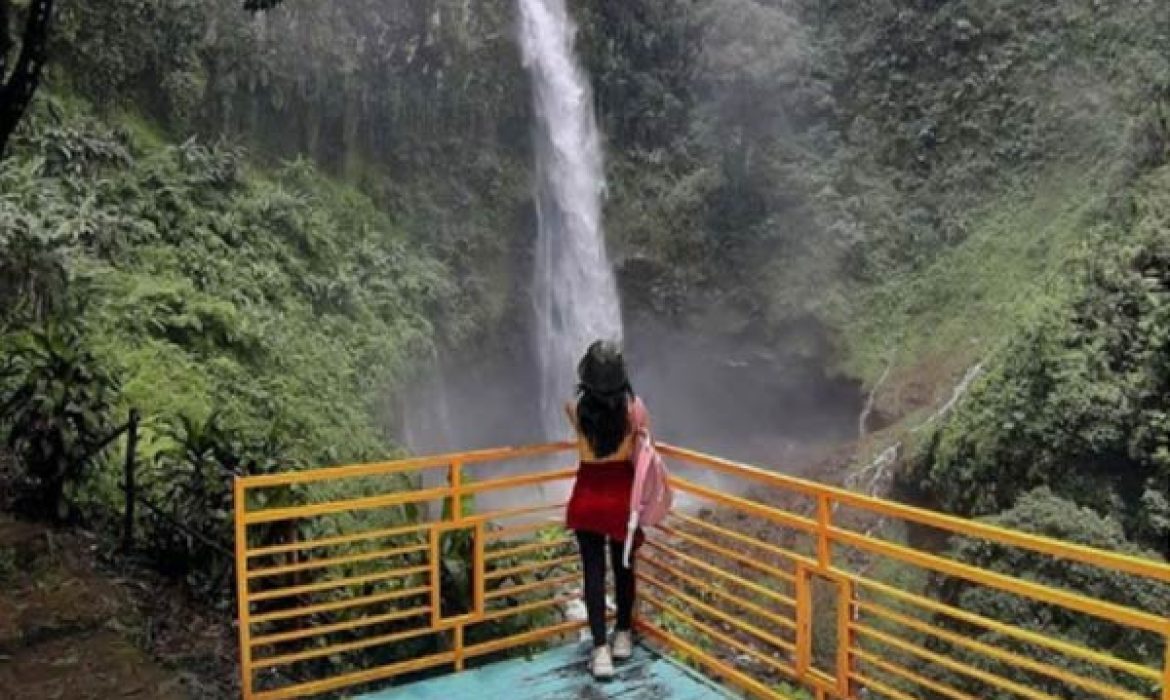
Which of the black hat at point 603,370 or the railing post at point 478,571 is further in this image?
the railing post at point 478,571

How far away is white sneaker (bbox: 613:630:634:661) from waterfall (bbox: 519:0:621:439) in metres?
14.3

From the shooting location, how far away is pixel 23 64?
370cm

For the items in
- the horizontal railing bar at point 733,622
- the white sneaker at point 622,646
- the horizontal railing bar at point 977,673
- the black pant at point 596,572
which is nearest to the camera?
the horizontal railing bar at point 977,673

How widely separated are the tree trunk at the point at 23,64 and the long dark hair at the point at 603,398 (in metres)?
2.38

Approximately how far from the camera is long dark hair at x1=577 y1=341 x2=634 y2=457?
3.88m

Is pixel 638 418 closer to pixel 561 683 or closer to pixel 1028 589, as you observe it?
pixel 561 683

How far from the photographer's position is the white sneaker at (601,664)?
161 inches

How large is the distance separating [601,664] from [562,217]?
15.5m

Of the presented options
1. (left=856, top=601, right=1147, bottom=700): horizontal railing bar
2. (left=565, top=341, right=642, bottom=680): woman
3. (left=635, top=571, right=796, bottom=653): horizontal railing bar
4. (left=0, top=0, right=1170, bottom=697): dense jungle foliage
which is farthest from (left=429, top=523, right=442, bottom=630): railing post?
(left=0, top=0, right=1170, bottom=697): dense jungle foliage

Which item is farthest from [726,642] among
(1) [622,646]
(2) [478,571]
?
(2) [478,571]

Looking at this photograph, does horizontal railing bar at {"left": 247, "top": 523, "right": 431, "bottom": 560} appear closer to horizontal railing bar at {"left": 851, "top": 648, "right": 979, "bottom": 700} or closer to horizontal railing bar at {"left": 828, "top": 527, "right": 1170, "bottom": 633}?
horizontal railing bar at {"left": 828, "top": 527, "right": 1170, "bottom": 633}

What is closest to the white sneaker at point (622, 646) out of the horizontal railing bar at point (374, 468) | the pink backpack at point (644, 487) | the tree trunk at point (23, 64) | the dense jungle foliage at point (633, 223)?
the pink backpack at point (644, 487)

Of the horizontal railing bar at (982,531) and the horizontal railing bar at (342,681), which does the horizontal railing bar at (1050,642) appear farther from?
the horizontal railing bar at (342,681)

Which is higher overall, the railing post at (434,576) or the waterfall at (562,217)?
the waterfall at (562,217)
